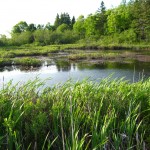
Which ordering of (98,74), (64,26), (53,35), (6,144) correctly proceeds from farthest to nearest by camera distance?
1. (64,26)
2. (53,35)
3. (98,74)
4. (6,144)

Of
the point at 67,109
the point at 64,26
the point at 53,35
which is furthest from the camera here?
the point at 64,26

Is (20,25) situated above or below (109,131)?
above

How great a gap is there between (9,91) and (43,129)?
61.1 inches

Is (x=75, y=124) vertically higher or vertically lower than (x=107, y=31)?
lower

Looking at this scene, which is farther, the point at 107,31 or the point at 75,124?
the point at 107,31

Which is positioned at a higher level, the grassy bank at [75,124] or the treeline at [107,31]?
the treeline at [107,31]

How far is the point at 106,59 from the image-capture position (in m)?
26.6

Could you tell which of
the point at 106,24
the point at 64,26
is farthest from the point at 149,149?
the point at 64,26

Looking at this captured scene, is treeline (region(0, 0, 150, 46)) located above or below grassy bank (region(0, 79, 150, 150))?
above

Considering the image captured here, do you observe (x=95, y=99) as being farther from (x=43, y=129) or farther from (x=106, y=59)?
(x=106, y=59)

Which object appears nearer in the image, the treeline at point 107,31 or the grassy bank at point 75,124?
the grassy bank at point 75,124

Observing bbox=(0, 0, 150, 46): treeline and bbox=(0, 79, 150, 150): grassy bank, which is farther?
bbox=(0, 0, 150, 46): treeline

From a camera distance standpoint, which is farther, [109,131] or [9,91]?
[9,91]

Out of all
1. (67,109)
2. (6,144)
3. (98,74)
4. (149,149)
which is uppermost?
(67,109)
